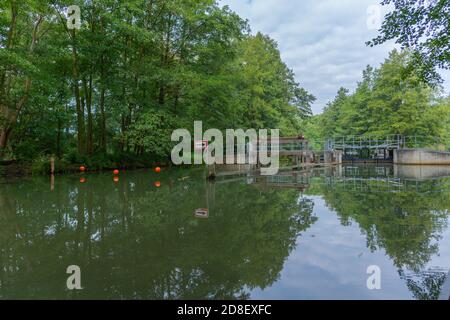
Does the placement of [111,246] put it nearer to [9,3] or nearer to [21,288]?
[21,288]

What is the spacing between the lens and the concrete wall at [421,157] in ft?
77.0

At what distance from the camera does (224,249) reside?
355cm

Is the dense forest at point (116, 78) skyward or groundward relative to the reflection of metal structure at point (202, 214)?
skyward

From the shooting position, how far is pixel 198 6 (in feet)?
59.4

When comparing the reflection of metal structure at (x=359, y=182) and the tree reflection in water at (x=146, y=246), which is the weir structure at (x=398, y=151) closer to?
the reflection of metal structure at (x=359, y=182)

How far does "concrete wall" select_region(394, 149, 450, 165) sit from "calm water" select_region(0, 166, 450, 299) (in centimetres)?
2091

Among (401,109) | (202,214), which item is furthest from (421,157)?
(202,214)

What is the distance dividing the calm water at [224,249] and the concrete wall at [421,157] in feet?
68.6

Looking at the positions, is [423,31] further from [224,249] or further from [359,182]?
[224,249]

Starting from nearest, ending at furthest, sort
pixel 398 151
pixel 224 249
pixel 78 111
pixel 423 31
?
1. pixel 224 249
2. pixel 423 31
3. pixel 78 111
4. pixel 398 151

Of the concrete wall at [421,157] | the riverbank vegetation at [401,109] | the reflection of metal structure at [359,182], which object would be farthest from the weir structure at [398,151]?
the reflection of metal structure at [359,182]

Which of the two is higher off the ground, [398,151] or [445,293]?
[398,151]

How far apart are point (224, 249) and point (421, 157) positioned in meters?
26.5

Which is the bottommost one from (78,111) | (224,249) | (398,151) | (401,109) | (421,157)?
(224,249)
